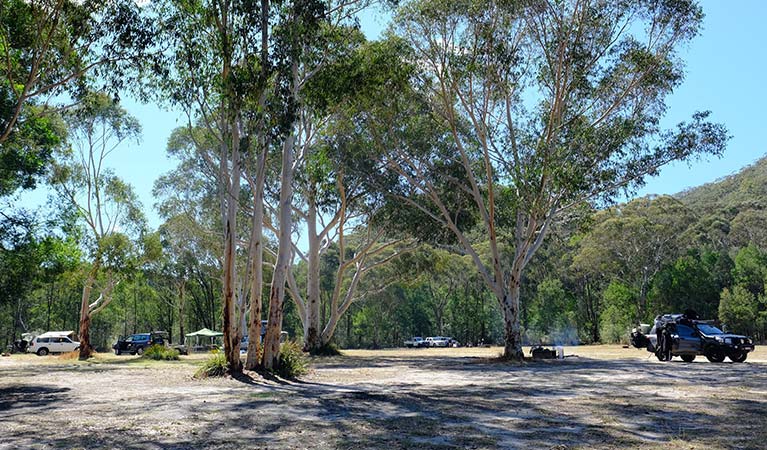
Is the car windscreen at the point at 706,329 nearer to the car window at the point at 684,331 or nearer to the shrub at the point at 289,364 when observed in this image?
the car window at the point at 684,331

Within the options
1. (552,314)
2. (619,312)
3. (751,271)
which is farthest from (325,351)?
(552,314)

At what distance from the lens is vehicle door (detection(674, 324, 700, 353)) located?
20.5 metres

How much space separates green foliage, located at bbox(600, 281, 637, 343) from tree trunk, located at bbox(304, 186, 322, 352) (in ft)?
89.0

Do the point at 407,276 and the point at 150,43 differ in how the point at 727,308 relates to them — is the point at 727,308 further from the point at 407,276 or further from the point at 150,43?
the point at 150,43

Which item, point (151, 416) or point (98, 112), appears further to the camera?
point (98, 112)

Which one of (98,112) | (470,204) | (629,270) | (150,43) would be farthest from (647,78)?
(629,270)

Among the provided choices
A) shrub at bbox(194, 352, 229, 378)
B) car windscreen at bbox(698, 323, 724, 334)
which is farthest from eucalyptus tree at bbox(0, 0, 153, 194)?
car windscreen at bbox(698, 323, 724, 334)

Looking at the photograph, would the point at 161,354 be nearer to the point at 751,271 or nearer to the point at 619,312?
the point at 619,312

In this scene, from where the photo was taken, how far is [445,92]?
72.4ft

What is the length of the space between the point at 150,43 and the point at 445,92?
10168 mm

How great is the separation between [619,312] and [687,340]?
2948 centimetres

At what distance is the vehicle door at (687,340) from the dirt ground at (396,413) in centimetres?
530

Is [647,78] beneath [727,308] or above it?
above

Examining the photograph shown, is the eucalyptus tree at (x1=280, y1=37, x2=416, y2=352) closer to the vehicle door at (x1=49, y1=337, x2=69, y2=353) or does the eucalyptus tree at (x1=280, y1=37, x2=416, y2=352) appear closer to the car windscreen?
the car windscreen
